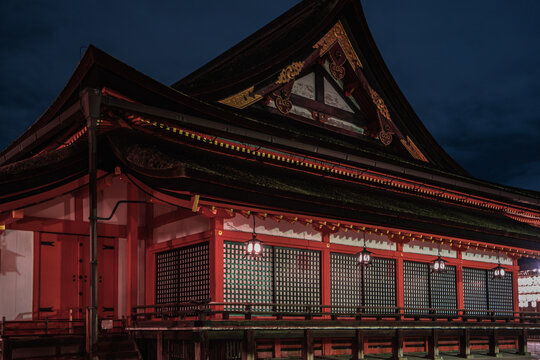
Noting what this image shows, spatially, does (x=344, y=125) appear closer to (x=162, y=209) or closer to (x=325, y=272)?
(x=325, y=272)

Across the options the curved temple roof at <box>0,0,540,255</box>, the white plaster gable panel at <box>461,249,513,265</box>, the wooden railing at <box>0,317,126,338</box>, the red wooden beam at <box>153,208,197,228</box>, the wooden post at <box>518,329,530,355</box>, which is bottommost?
the wooden post at <box>518,329,530,355</box>

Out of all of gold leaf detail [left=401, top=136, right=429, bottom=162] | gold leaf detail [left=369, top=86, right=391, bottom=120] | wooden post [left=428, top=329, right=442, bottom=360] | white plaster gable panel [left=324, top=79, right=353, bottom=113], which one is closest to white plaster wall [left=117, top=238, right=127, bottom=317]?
white plaster gable panel [left=324, top=79, right=353, bottom=113]

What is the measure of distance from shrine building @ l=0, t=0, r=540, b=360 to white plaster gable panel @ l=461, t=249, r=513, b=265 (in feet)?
0.26

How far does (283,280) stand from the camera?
52.2 feet

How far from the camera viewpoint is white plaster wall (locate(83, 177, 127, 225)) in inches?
660

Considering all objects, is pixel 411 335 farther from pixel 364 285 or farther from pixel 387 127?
pixel 387 127

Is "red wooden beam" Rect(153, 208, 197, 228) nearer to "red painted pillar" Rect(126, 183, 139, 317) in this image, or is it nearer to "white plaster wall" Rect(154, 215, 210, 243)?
"white plaster wall" Rect(154, 215, 210, 243)

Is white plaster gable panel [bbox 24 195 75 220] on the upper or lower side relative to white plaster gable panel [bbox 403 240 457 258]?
upper

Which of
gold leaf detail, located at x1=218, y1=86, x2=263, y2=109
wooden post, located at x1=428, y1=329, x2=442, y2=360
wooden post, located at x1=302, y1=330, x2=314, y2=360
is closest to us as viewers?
wooden post, located at x1=302, y1=330, x2=314, y2=360

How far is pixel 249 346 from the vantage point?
1343cm

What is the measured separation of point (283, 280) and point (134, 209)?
5.15 meters

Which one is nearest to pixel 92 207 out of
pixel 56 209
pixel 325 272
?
pixel 56 209

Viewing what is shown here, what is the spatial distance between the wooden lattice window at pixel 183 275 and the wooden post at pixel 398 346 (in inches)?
263

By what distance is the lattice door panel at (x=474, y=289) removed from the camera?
21.7 m
